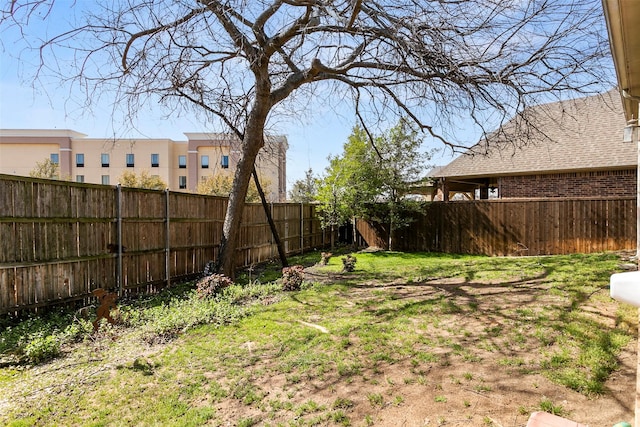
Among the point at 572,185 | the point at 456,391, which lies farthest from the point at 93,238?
the point at 572,185

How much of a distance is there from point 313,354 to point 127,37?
4760mm

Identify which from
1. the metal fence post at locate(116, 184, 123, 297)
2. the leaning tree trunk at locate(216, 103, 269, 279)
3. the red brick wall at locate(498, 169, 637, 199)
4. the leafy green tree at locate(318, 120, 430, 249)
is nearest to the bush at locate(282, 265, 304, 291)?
the leaning tree trunk at locate(216, 103, 269, 279)

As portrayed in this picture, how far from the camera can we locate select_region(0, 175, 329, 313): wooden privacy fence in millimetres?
4711

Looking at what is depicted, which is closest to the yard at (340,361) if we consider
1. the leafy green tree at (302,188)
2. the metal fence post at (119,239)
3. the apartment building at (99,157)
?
the metal fence post at (119,239)

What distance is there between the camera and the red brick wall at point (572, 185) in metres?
10.9

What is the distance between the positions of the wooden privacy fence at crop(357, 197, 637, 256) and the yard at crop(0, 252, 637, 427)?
5810mm

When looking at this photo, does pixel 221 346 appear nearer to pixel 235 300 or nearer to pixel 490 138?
pixel 235 300

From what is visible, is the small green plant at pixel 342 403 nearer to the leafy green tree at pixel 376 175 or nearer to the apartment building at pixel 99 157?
the leafy green tree at pixel 376 175

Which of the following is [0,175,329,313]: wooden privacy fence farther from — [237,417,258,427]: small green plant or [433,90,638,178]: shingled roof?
[433,90,638,178]: shingled roof

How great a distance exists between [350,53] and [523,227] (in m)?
8.16

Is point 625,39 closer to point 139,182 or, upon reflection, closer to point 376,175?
point 376,175

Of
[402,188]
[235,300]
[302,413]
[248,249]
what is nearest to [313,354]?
[302,413]

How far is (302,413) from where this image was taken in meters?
2.81

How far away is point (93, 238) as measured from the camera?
580cm
